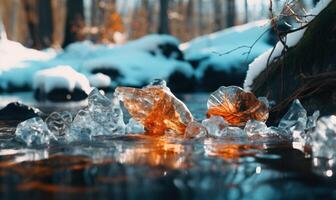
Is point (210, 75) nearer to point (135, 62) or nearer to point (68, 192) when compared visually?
point (135, 62)

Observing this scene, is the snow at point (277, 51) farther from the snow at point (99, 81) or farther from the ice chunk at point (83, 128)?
the snow at point (99, 81)

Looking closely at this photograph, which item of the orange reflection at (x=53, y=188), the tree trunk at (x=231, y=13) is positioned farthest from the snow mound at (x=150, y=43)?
the tree trunk at (x=231, y=13)

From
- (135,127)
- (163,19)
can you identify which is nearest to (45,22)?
(163,19)

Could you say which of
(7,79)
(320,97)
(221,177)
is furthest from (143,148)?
(7,79)

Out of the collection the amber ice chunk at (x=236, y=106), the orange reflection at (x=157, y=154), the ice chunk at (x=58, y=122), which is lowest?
the orange reflection at (x=157, y=154)

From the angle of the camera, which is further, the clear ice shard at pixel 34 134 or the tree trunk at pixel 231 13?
the tree trunk at pixel 231 13

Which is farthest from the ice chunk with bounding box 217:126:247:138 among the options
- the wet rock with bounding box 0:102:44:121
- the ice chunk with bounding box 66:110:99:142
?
the wet rock with bounding box 0:102:44:121
